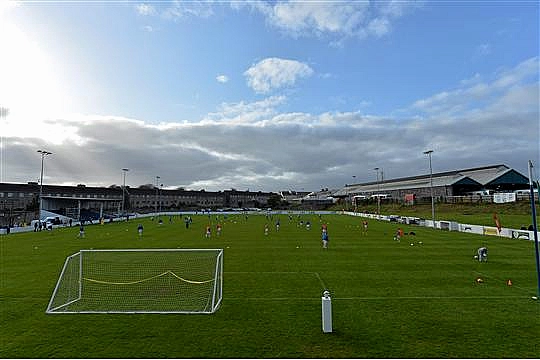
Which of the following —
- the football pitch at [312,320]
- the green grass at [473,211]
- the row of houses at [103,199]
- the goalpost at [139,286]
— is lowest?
the football pitch at [312,320]

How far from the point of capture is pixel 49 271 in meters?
17.1

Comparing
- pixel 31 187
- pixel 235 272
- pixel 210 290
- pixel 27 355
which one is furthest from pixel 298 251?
pixel 31 187

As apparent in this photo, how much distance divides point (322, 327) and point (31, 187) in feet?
371

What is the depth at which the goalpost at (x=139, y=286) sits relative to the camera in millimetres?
10766

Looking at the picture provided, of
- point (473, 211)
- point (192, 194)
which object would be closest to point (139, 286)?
point (473, 211)

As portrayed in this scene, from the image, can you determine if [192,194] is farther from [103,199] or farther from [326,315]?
[326,315]

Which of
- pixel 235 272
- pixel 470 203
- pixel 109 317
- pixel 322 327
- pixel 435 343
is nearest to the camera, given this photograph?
pixel 435 343

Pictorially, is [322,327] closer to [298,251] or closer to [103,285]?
[103,285]

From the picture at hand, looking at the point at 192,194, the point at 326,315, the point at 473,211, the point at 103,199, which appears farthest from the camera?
the point at 192,194

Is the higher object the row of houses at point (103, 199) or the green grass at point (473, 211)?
the row of houses at point (103, 199)

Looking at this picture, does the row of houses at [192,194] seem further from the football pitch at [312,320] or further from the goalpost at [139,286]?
the goalpost at [139,286]

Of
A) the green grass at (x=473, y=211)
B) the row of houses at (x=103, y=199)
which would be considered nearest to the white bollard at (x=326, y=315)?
the green grass at (x=473, y=211)

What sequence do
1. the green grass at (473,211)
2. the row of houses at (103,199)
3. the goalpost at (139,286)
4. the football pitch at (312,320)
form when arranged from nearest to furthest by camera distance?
1. the football pitch at (312,320)
2. the goalpost at (139,286)
3. the green grass at (473,211)
4. the row of houses at (103,199)

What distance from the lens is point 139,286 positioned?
13641 mm
